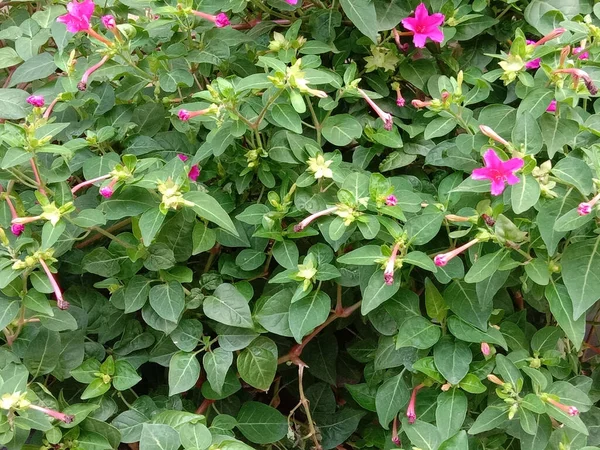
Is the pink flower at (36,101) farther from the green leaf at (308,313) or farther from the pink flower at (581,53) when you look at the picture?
the pink flower at (581,53)

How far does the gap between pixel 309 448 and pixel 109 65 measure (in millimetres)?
Answer: 1013

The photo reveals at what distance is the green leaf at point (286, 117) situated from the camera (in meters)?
1.21

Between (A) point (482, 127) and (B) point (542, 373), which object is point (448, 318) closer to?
(B) point (542, 373)

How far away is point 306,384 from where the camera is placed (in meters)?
1.68

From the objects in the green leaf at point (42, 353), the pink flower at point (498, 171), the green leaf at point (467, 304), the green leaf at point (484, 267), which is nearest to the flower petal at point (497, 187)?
the pink flower at point (498, 171)

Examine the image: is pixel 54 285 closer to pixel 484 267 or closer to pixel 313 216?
pixel 313 216

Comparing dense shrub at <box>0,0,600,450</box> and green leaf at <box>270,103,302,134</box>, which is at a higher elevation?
green leaf at <box>270,103,302,134</box>

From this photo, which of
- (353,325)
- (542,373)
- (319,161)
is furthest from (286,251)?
(542,373)

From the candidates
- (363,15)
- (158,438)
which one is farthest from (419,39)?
(158,438)

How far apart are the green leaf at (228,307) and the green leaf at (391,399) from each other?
301mm

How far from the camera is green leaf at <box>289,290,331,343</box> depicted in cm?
122

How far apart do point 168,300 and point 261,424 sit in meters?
0.36

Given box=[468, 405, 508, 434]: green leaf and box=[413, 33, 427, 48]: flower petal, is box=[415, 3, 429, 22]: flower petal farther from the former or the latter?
box=[468, 405, 508, 434]: green leaf

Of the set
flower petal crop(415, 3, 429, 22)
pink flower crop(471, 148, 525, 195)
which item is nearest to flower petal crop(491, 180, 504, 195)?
pink flower crop(471, 148, 525, 195)
